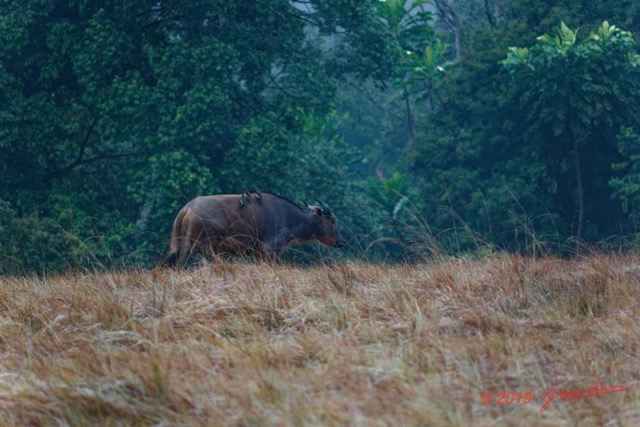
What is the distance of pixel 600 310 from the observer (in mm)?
5941

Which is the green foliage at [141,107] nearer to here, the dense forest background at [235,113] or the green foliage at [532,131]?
the dense forest background at [235,113]

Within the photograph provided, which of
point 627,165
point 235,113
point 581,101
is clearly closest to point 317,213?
point 235,113

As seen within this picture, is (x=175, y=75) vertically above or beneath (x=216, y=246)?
above

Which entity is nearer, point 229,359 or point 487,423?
point 487,423

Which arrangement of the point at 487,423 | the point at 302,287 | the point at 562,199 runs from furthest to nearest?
the point at 562,199 → the point at 302,287 → the point at 487,423

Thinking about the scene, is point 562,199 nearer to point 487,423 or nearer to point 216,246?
point 216,246

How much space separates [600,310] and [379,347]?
74.7 inches

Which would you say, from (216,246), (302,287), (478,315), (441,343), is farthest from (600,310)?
(216,246)

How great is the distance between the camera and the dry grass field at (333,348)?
4.09m

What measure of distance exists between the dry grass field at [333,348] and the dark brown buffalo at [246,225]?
4.75 meters

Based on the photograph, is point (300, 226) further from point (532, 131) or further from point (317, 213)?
point (532, 131)
